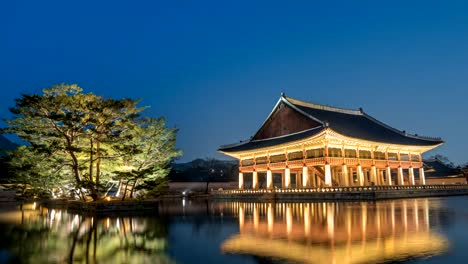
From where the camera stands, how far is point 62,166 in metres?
28.9

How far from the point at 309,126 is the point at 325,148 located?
6086 millimetres

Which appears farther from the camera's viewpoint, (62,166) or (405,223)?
(62,166)

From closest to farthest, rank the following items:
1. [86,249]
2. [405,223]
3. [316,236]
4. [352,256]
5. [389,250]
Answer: [352,256] → [389,250] → [86,249] → [316,236] → [405,223]

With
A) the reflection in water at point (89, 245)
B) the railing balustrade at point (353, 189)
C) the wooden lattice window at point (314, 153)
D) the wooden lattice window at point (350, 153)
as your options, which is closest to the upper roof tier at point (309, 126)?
the wooden lattice window at point (350, 153)

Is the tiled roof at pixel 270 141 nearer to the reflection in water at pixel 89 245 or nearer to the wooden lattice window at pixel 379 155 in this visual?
the wooden lattice window at pixel 379 155

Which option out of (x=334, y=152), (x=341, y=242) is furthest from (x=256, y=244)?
(x=334, y=152)

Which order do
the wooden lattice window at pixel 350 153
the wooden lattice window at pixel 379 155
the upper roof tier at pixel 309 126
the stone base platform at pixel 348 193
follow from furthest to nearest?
the wooden lattice window at pixel 379 155 < the upper roof tier at pixel 309 126 < the wooden lattice window at pixel 350 153 < the stone base platform at pixel 348 193

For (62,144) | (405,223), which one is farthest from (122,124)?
(405,223)

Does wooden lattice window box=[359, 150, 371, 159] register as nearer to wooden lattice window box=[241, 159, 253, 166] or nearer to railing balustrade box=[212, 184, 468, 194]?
railing balustrade box=[212, 184, 468, 194]

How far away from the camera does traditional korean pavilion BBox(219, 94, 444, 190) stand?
43.1 m

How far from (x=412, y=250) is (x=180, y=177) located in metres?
68.9

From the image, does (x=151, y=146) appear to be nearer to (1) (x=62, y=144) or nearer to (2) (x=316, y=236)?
(1) (x=62, y=144)

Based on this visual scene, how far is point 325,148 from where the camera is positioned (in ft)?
138

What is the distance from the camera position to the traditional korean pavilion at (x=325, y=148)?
43094mm
